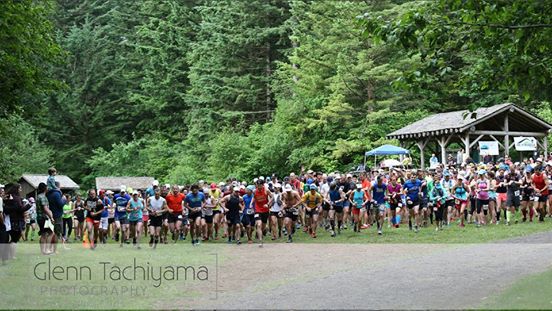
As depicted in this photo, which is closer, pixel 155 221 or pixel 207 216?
pixel 155 221

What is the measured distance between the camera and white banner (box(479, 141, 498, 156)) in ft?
111

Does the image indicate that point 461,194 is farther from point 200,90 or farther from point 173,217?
point 200,90

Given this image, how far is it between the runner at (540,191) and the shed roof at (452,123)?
8.74m

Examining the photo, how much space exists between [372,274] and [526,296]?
3.84 metres

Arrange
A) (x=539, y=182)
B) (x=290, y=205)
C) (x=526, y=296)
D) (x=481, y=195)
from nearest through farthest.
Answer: (x=526, y=296), (x=290, y=205), (x=481, y=195), (x=539, y=182)

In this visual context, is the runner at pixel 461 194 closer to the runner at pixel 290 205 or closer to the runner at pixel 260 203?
the runner at pixel 290 205

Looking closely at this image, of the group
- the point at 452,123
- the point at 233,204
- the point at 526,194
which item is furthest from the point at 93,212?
the point at 452,123

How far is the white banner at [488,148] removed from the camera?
1334 inches

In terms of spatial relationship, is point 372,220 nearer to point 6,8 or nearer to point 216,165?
point 6,8

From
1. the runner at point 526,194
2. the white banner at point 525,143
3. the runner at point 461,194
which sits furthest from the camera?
the white banner at point 525,143

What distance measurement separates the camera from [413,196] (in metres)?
22.8

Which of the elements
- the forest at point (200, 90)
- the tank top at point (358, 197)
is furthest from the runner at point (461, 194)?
the forest at point (200, 90)

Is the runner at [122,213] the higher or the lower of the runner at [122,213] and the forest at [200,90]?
the lower

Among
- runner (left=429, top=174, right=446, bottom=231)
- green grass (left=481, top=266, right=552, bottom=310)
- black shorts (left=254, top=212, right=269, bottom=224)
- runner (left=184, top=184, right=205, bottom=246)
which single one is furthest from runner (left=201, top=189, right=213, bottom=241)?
green grass (left=481, top=266, right=552, bottom=310)
